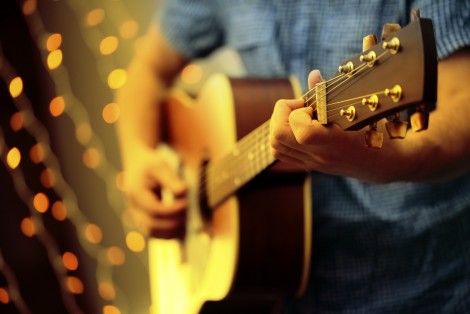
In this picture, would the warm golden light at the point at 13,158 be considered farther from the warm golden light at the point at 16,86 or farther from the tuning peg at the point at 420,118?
the tuning peg at the point at 420,118

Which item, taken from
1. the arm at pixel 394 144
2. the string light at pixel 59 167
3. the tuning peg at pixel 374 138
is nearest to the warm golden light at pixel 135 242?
the string light at pixel 59 167

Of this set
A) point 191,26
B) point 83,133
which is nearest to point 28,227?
point 83,133

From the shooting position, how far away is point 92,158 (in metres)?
1.74

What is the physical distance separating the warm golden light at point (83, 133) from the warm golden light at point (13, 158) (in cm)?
17

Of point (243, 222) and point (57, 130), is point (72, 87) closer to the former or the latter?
point (57, 130)

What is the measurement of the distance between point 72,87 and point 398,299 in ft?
3.69

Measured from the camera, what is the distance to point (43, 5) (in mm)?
1634

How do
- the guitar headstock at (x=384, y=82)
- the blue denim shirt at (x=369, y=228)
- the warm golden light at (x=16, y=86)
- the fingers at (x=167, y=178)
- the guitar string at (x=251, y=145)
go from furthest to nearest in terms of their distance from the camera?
the warm golden light at (x=16, y=86) → the fingers at (x=167, y=178) → the blue denim shirt at (x=369, y=228) → the guitar string at (x=251, y=145) → the guitar headstock at (x=384, y=82)

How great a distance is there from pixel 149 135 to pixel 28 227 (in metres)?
0.56

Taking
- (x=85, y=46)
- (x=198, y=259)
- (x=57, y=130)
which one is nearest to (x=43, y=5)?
(x=85, y=46)

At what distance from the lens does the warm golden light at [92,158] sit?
5.72ft

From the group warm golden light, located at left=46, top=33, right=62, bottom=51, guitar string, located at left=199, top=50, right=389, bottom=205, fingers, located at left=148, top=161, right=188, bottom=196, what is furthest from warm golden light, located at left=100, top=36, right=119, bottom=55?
guitar string, located at left=199, top=50, right=389, bottom=205

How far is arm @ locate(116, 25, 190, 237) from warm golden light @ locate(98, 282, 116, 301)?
1.85ft

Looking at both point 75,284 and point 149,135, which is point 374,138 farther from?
point 75,284
